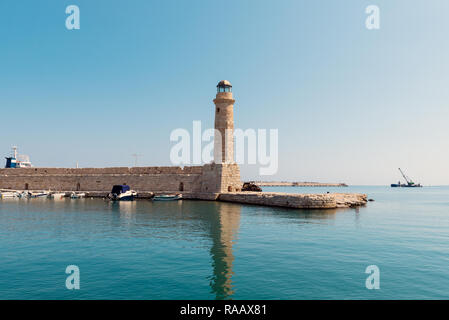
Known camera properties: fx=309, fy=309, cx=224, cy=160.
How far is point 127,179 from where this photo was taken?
1524 inches

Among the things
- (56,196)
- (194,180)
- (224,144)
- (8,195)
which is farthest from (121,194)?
(8,195)

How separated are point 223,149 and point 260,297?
26027 mm

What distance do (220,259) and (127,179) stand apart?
30819 mm

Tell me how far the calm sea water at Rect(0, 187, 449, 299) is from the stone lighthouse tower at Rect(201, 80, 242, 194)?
1488 cm

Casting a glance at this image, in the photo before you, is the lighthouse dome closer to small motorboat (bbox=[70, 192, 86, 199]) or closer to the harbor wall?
the harbor wall

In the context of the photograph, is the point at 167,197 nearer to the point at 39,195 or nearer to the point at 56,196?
the point at 56,196

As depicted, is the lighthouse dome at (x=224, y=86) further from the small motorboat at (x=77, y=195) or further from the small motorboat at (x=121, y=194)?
the small motorboat at (x=77, y=195)

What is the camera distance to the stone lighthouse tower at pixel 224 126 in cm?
3281

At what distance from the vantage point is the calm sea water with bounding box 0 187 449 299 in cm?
764

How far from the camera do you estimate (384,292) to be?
301 inches

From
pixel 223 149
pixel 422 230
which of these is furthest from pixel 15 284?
pixel 223 149
